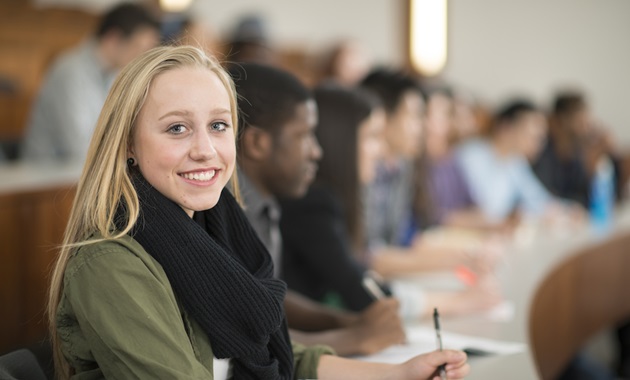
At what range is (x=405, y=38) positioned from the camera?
313 inches

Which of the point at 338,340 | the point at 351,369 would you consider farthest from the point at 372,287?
the point at 351,369

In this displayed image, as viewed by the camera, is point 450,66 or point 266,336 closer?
point 266,336

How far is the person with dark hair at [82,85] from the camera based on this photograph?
337 cm

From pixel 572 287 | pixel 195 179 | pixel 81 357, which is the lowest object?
pixel 81 357

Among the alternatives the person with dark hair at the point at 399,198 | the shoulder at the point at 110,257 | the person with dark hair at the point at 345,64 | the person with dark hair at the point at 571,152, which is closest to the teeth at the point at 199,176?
the shoulder at the point at 110,257

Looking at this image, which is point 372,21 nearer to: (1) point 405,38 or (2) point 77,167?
(1) point 405,38

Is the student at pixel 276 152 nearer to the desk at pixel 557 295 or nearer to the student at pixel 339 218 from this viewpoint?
the student at pixel 339 218

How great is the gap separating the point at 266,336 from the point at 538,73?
832cm

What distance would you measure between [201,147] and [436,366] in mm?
469

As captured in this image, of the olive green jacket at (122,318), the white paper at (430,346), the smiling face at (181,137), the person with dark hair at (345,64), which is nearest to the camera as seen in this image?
the olive green jacket at (122,318)

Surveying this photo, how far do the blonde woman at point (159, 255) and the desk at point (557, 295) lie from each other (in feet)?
1.83

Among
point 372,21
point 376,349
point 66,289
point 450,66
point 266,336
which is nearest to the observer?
point 66,289

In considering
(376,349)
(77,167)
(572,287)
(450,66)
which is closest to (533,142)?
(572,287)

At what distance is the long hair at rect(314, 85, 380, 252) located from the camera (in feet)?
6.77
